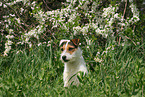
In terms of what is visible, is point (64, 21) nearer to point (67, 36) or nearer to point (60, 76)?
point (67, 36)

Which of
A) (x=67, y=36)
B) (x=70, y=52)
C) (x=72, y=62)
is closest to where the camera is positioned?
(x=70, y=52)

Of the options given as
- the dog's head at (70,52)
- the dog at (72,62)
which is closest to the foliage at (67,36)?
the dog at (72,62)

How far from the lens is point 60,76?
194 inches

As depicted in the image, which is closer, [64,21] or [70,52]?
[70,52]

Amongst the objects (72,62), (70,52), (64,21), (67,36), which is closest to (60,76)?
(72,62)

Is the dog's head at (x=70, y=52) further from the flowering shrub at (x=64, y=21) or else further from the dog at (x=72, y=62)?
the flowering shrub at (x=64, y=21)

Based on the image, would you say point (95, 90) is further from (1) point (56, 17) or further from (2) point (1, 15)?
(2) point (1, 15)

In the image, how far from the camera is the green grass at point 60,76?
3.43 meters

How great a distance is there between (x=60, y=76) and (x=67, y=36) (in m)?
1.25

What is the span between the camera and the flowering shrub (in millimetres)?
5527

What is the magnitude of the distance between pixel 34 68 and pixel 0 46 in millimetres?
1899

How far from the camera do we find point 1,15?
6.62 metres

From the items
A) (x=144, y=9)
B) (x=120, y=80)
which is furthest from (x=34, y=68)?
(x=144, y=9)

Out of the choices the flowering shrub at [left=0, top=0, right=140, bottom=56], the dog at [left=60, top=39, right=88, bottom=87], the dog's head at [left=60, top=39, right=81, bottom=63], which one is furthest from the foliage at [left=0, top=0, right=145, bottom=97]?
the dog's head at [left=60, top=39, right=81, bottom=63]
